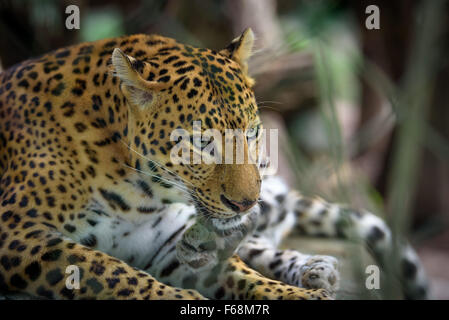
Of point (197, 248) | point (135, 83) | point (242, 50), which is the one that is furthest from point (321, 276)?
point (135, 83)

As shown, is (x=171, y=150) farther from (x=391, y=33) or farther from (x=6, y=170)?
(x=391, y=33)

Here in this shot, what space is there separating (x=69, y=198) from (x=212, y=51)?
3.78 ft

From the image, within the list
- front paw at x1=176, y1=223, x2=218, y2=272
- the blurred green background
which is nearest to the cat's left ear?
the blurred green background

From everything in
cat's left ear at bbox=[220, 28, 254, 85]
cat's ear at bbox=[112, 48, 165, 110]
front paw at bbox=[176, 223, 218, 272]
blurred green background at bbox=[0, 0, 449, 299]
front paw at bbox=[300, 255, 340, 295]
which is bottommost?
front paw at bbox=[300, 255, 340, 295]

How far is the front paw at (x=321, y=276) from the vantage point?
133 inches

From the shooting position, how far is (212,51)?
10.7ft

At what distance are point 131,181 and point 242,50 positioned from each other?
983 millimetres

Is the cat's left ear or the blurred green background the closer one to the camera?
the cat's left ear

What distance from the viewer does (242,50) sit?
326cm

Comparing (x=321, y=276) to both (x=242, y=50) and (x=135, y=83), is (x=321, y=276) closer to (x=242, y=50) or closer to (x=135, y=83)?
(x=242, y=50)

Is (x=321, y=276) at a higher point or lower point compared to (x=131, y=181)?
lower

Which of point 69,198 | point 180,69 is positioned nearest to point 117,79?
point 180,69

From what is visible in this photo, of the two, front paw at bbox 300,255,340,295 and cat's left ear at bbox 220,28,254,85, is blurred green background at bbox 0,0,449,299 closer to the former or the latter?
cat's left ear at bbox 220,28,254,85

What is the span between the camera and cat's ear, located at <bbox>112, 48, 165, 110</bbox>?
2877 mm
